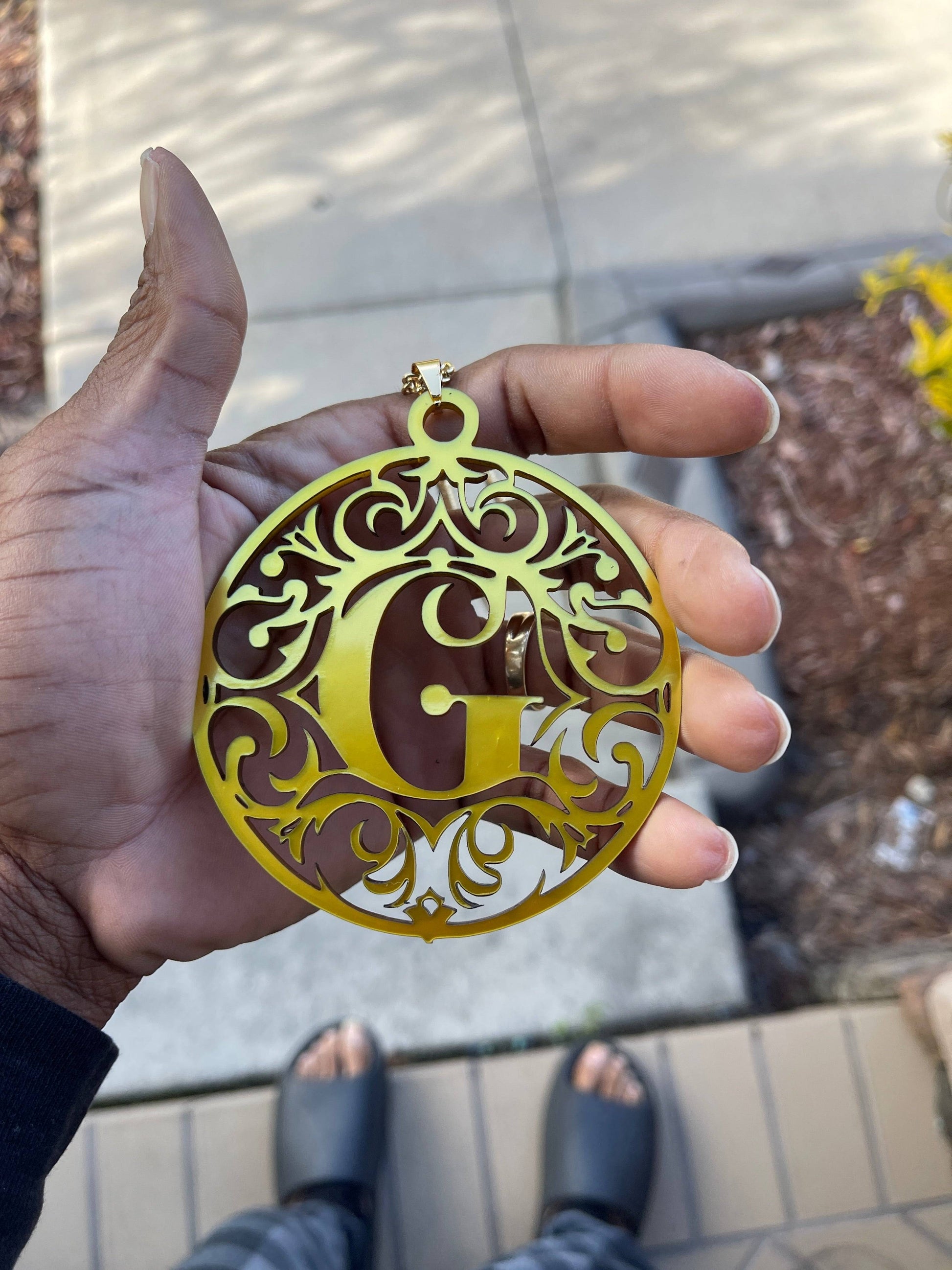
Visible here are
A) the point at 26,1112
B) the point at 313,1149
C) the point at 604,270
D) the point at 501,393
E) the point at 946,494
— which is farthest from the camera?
the point at 604,270

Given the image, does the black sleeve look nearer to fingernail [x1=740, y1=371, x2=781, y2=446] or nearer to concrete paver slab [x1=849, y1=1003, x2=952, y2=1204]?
fingernail [x1=740, y1=371, x2=781, y2=446]

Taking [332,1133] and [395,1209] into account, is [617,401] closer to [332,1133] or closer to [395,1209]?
[332,1133]

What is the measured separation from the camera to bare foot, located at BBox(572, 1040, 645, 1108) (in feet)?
8.98

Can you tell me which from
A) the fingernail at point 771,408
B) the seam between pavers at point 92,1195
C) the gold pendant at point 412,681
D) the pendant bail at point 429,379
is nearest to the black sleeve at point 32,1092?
the gold pendant at point 412,681

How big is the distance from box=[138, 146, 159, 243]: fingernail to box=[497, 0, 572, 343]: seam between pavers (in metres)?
1.88

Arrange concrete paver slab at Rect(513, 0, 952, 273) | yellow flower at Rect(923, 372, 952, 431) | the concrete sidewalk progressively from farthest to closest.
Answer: concrete paver slab at Rect(513, 0, 952, 273)
the concrete sidewalk
yellow flower at Rect(923, 372, 952, 431)

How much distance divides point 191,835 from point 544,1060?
4.80 ft

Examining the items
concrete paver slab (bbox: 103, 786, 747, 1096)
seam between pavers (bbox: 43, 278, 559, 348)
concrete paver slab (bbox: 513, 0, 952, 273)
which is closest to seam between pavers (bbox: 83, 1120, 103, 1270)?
concrete paver slab (bbox: 103, 786, 747, 1096)

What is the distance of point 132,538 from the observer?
→ 5.65 feet

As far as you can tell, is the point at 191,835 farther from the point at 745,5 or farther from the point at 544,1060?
the point at 745,5

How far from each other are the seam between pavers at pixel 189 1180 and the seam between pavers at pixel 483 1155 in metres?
0.74

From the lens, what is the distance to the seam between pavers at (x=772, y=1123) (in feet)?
8.85

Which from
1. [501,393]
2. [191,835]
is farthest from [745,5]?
[191,835]

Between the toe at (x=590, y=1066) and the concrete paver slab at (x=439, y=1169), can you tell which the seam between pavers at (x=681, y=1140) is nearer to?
the toe at (x=590, y=1066)
